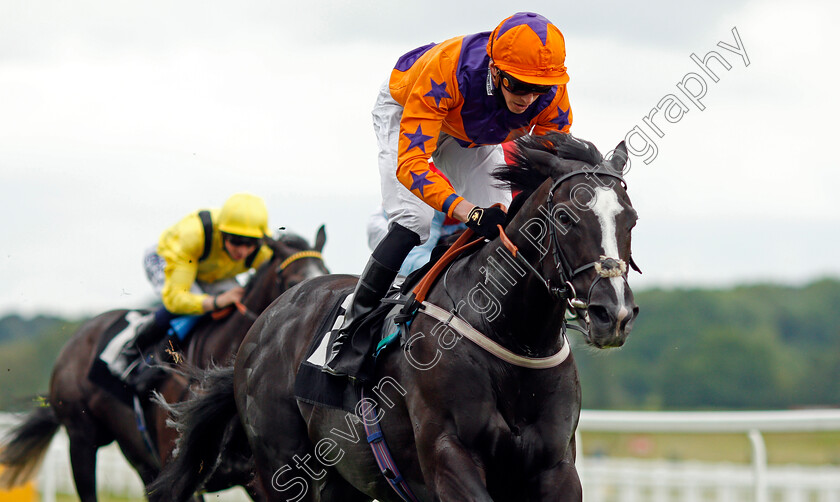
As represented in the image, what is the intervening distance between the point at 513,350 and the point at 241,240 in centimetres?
353

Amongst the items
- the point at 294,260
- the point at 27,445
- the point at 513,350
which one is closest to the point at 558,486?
the point at 513,350

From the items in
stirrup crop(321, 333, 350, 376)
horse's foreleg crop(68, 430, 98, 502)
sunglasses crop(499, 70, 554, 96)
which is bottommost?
horse's foreleg crop(68, 430, 98, 502)

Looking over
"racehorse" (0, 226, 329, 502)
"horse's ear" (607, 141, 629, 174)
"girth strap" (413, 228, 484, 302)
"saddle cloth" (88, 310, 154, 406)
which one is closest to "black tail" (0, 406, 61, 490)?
"racehorse" (0, 226, 329, 502)

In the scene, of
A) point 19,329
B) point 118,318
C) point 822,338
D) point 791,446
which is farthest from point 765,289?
point 118,318

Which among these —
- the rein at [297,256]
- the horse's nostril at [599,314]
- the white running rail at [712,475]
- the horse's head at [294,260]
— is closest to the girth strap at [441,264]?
the horse's nostril at [599,314]

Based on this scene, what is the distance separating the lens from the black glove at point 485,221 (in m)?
3.58

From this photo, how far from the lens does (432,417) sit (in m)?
3.52

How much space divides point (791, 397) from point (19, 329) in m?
35.8

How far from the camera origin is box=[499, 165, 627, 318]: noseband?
9.89ft

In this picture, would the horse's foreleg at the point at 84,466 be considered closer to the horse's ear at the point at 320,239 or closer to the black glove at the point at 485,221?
the horse's ear at the point at 320,239

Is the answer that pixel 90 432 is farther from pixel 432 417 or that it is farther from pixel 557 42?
pixel 557 42

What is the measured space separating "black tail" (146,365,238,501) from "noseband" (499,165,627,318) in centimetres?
211

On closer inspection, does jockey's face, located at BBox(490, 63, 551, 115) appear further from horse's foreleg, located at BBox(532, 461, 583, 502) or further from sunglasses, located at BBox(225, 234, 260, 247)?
sunglasses, located at BBox(225, 234, 260, 247)

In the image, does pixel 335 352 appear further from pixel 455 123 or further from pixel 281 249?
pixel 281 249
